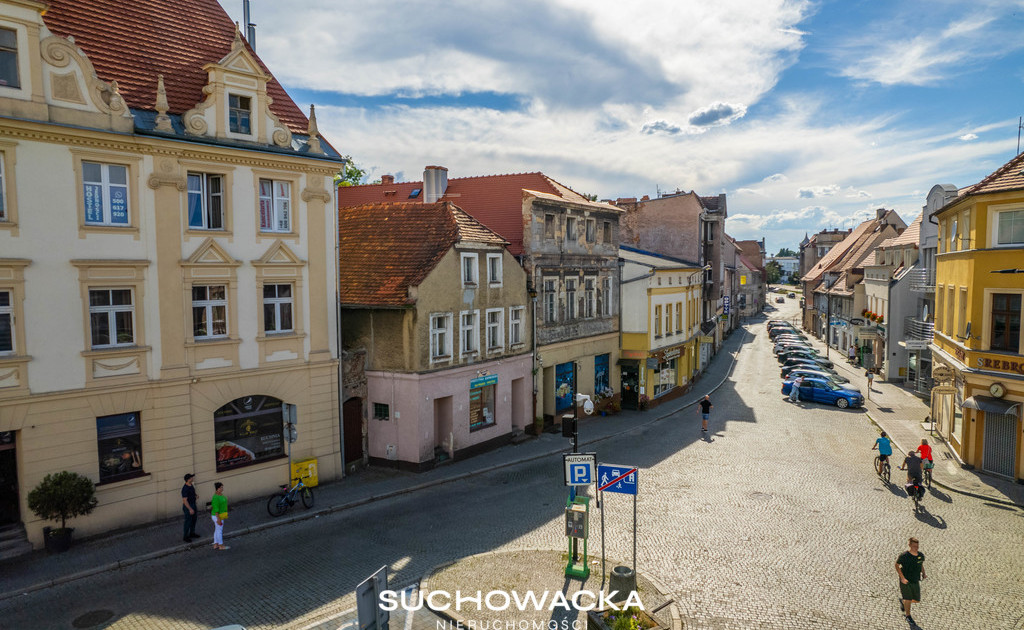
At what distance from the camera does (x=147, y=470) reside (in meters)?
16.8

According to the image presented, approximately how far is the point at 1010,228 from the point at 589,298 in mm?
16765

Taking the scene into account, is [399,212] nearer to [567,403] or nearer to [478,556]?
[567,403]

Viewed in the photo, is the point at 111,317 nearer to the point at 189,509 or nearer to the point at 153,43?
the point at 189,509

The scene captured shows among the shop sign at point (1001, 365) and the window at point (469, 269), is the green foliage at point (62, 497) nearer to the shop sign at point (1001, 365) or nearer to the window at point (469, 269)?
the window at point (469, 269)

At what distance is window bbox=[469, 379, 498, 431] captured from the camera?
24.6 metres

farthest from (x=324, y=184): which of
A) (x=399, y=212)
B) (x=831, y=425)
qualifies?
(x=831, y=425)

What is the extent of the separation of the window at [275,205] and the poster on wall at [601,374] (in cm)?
1802

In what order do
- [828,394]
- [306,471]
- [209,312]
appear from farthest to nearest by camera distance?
[828,394] → [306,471] → [209,312]

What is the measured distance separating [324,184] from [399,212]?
525cm

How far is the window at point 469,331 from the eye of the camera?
23816 mm

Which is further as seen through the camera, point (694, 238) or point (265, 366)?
point (694, 238)

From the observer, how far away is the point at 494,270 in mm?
25344

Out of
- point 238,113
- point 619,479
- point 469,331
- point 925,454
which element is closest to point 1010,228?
point 925,454

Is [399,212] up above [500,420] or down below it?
above
